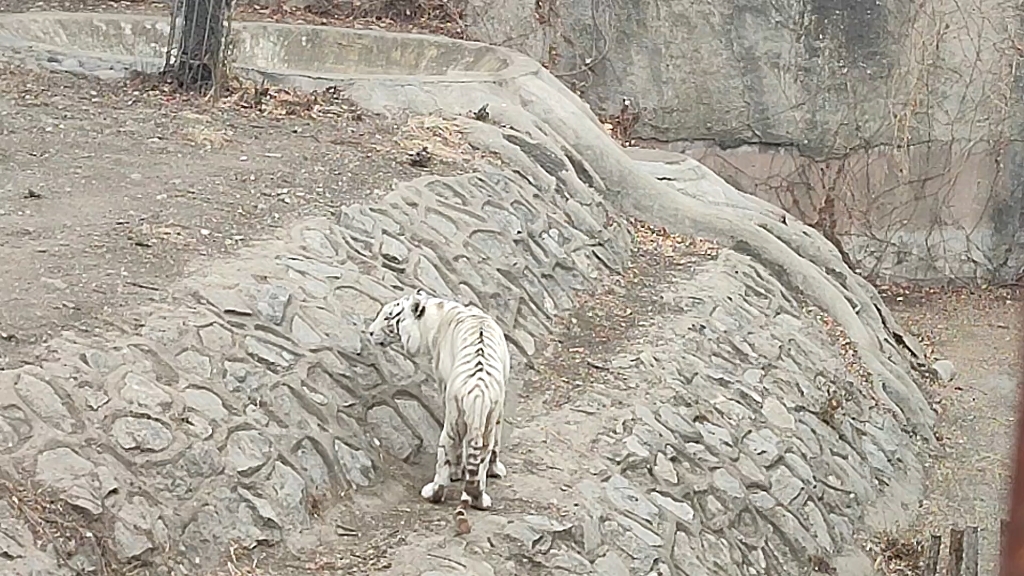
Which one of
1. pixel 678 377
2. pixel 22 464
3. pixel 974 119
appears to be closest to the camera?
pixel 22 464

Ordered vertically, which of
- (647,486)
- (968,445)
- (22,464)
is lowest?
(968,445)

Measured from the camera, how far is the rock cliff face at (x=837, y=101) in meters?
11.8

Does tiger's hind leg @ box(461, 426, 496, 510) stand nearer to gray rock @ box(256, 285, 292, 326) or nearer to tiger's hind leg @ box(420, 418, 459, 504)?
tiger's hind leg @ box(420, 418, 459, 504)

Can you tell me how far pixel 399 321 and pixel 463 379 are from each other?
637mm

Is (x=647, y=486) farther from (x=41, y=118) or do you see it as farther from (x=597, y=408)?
(x=41, y=118)

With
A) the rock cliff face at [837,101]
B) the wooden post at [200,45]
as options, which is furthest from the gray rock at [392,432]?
the rock cliff face at [837,101]

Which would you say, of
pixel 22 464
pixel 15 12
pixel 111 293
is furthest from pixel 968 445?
pixel 15 12

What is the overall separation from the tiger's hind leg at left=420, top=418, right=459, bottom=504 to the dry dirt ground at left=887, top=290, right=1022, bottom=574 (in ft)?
9.94

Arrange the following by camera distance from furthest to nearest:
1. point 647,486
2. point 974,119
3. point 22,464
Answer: point 974,119, point 647,486, point 22,464

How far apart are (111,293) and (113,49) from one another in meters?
5.05

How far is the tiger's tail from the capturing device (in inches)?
176

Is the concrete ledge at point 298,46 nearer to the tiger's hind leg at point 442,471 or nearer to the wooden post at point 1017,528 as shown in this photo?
the tiger's hind leg at point 442,471

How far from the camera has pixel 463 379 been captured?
4.53 m

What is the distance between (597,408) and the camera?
575 cm
